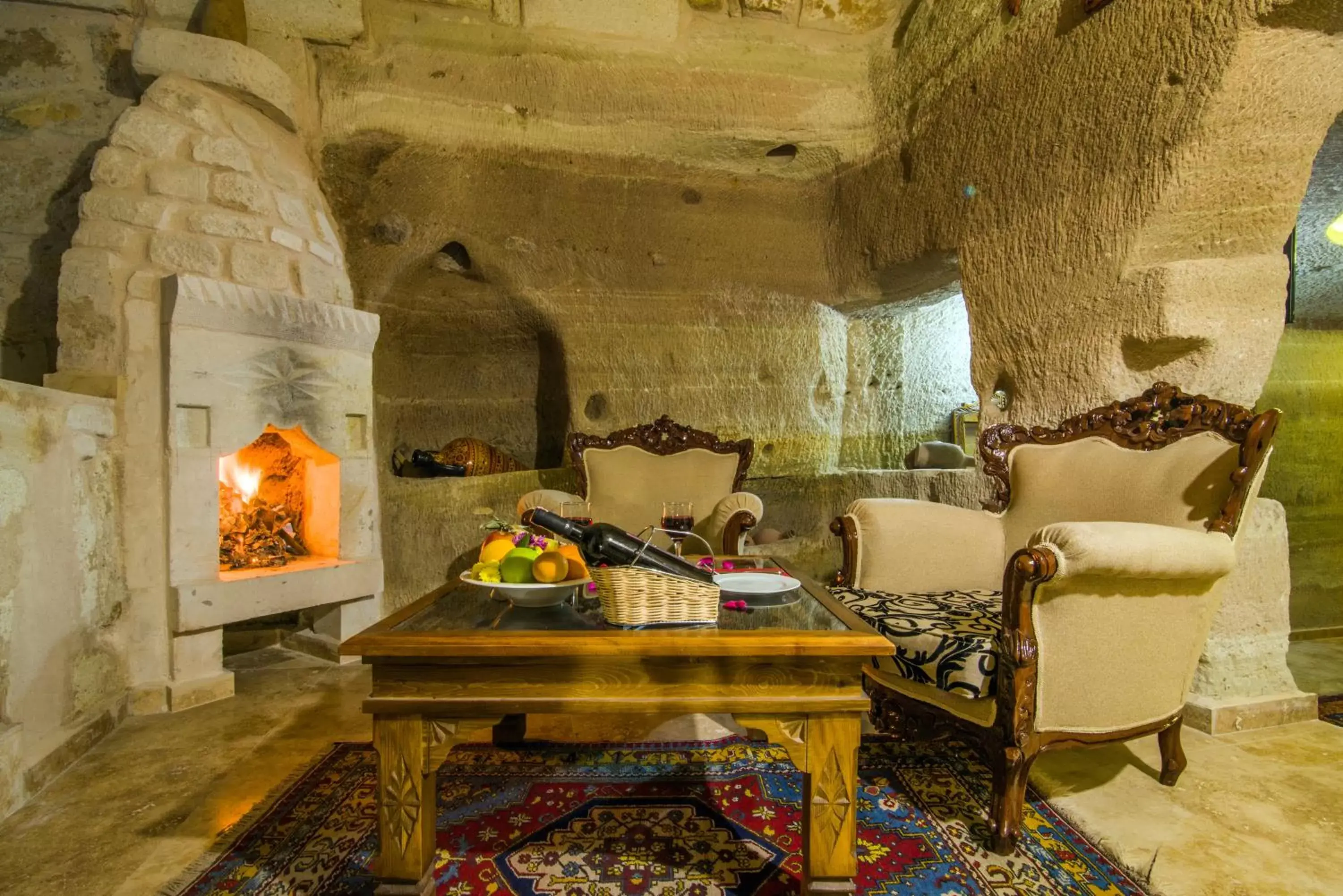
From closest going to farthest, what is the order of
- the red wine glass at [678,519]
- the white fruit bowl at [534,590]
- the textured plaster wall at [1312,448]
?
1. the white fruit bowl at [534,590]
2. the red wine glass at [678,519]
3. the textured plaster wall at [1312,448]

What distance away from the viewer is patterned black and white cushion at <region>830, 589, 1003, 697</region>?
1583 mm

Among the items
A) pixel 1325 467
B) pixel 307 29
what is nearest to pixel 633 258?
pixel 307 29

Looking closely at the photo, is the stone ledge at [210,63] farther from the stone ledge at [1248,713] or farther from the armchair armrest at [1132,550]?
the stone ledge at [1248,713]

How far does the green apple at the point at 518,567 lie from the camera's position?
1.43 m

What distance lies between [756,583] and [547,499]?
1.54 metres

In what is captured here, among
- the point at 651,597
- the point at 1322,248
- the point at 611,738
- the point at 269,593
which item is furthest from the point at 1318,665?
the point at 269,593

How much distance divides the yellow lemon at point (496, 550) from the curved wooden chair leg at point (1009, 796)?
1.22 m

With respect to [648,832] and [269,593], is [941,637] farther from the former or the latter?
[269,593]

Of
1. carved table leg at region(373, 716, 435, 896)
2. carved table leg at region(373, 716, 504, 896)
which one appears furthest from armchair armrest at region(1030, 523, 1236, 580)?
carved table leg at region(373, 716, 435, 896)

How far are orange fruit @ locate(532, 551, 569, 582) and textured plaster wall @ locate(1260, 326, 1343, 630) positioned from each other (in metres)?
4.78

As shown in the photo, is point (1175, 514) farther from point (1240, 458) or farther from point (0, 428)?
point (0, 428)

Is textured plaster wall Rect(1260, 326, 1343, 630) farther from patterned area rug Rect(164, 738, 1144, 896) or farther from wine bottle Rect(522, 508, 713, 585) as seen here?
wine bottle Rect(522, 508, 713, 585)

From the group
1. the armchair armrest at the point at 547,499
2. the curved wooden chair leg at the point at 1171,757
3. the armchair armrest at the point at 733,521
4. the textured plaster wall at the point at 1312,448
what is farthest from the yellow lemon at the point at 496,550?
the textured plaster wall at the point at 1312,448

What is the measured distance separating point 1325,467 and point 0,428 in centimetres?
640
